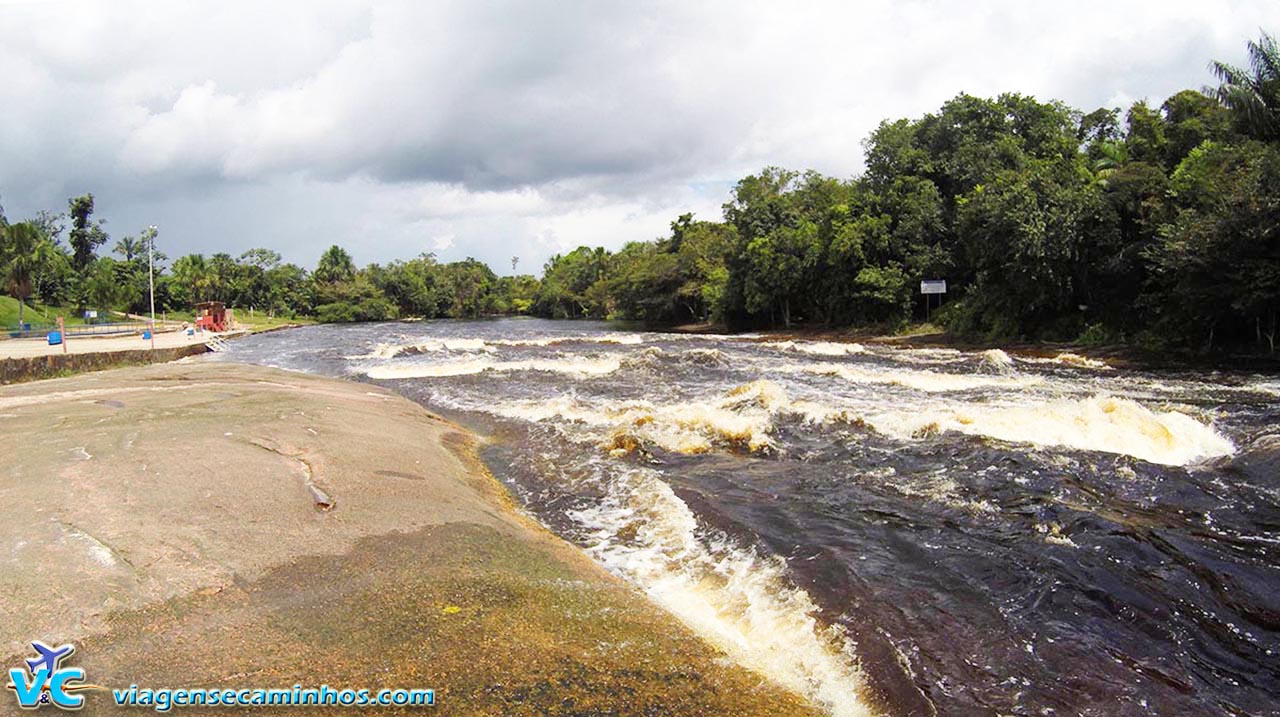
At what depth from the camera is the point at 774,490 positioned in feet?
29.5

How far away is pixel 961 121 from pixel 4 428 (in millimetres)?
48418

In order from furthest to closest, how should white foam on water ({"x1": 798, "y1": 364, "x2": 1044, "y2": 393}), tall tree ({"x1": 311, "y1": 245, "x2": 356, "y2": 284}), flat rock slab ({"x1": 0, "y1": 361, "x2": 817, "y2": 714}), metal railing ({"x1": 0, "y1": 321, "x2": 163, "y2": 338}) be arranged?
tall tree ({"x1": 311, "y1": 245, "x2": 356, "y2": 284}) < metal railing ({"x1": 0, "y1": 321, "x2": 163, "y2": 338}) < white foam on water ({"x1": 798, "y1": 364, "x2": 1044, "y2": 393}) < flat rock slab ({"x1": 0, "y1": 361, "x2": 817, "y2": 714})

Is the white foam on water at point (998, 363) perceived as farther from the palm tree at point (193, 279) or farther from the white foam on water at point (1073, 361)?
the palm tree at point (193, 279)

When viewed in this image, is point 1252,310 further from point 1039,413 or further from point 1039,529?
point 1039,529

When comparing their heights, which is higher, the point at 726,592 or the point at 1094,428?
the point at 1094,428

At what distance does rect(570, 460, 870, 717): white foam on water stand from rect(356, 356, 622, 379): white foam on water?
15.6 metres

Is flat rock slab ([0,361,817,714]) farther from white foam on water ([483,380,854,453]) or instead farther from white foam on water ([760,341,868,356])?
white foam on water ([760,341,868,356])

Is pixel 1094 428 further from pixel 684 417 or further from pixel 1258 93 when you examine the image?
pixel 1258 93

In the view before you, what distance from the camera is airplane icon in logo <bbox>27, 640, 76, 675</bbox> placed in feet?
11.9

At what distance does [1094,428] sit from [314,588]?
11277mm

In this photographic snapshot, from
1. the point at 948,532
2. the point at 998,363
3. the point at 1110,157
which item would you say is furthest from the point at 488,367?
the point at 1110,157

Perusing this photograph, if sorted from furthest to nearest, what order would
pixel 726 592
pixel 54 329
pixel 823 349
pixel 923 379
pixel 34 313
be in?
pixel 34 313, pixel 54 329, pixel 823 349, pixel 923 379, pixel 726 592

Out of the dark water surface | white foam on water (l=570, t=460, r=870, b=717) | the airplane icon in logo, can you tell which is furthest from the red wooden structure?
the airplane icon in logo

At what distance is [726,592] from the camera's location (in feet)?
19.7
